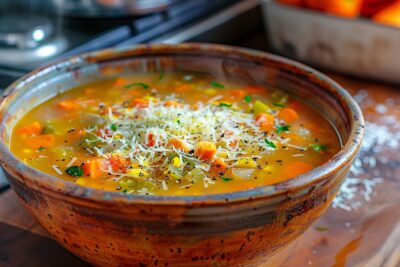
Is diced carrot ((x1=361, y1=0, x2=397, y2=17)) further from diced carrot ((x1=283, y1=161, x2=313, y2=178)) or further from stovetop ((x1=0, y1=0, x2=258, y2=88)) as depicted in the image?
diced carrot ((x1=283, y1=161, x2=313, y2=178))

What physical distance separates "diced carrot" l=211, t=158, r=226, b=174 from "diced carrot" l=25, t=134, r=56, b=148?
34 centimetres

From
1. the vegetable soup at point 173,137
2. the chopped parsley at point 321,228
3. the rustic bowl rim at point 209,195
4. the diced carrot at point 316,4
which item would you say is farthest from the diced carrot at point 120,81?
the diced carrot at point 316,4

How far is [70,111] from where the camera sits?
128 centimetres

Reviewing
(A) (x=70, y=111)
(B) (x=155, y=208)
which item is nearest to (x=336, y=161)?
(B) (x=155, y=208)

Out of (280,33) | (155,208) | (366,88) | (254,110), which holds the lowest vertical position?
(366,88)

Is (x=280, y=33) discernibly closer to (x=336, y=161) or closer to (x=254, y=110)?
(x=254, y=110)

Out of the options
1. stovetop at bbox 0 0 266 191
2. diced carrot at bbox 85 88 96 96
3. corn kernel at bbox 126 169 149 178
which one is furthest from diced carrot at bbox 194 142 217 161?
stovetop at bbox 0 0 266 191

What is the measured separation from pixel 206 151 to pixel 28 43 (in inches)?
45.5

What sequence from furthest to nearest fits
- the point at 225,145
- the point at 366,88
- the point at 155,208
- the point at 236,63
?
the point at 366,88 < the point at 236,63 < the point at 225,145 < the point at 155,208

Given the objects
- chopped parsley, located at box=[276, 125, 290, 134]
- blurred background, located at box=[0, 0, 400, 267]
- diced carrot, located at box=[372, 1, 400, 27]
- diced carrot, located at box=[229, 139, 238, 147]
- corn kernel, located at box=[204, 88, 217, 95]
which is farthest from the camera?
diced carrot, located at box=[372, 1, 400, 27]

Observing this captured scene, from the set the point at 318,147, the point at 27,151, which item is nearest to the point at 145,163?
the point at 27,151

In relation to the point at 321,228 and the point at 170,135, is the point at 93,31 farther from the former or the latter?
the point at 321,228

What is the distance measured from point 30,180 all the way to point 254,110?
1.93 feet

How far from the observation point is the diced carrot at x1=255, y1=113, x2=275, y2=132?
1.20 metres
